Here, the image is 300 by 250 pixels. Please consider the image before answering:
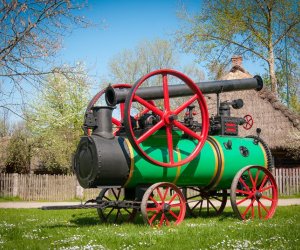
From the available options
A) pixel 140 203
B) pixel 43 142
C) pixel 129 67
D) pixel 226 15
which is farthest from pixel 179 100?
pixel 140 203

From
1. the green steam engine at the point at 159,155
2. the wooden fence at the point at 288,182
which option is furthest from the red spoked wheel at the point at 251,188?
the wooden fence at the point at 288,182

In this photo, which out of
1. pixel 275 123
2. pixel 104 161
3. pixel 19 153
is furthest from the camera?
pixel 19 153

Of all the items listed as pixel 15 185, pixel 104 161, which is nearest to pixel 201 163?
pixel 104 161

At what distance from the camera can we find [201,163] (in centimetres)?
1011

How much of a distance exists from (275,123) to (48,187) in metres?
11.1

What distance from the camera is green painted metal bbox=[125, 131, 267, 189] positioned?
367 inches

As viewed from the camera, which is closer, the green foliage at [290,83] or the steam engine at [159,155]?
the steam engine at [159,155]

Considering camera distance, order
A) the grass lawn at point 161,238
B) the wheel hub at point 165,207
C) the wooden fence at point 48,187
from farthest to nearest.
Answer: the wooden fence at point 48,187
the wheel hub at point 165,207
the grass lawn at point 161,238

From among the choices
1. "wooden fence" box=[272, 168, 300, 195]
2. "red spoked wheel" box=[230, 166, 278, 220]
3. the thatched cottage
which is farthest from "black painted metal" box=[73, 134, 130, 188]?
the thatched cottage

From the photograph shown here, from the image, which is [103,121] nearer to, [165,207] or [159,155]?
[159,155]

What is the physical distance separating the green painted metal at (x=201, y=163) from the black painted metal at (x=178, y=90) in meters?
0.82

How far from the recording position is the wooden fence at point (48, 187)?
21.8m

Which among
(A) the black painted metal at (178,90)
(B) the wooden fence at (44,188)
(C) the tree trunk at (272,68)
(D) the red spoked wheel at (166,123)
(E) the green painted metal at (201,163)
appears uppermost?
(C) the tree trunk at (272,68)

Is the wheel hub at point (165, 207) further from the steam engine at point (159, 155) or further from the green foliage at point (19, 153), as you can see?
the green foliage at point (19, 153)
